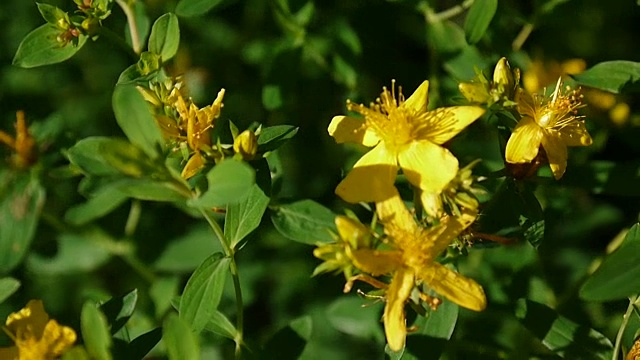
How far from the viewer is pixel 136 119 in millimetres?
1317

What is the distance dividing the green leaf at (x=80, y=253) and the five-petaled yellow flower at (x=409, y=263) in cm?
115

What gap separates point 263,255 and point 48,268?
2.03 feet

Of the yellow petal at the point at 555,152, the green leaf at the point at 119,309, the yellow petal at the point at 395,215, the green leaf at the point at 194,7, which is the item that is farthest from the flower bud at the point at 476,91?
the green leaf at the point at 119,309

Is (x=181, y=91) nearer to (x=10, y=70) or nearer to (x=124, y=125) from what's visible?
(x=124, y=125)

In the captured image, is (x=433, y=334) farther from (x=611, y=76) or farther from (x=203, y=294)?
(x=611, y=76)

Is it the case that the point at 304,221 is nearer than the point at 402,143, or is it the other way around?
the point at 402,143

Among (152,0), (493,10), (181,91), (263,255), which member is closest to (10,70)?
(152,0)

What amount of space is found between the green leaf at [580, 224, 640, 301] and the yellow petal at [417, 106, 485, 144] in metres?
0.34

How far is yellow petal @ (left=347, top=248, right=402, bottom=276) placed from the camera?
4.60 feet

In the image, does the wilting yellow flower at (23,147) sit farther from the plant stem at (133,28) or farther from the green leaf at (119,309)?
the green leaf at (119,309)

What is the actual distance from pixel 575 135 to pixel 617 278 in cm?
36

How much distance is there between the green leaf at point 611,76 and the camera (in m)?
1.76

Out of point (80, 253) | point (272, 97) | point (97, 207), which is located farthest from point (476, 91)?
point (80, 253)

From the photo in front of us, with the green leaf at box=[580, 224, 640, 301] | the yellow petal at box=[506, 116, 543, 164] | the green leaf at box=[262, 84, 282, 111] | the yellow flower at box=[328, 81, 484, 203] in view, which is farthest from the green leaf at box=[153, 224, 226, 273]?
the green leaf at box=[580, 224, 640, 301]
